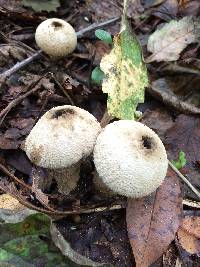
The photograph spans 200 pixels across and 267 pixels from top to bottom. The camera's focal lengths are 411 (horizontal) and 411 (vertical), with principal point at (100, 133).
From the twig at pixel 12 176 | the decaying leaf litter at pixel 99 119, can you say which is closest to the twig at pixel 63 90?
the decaying leaf litter at pixel 99 119

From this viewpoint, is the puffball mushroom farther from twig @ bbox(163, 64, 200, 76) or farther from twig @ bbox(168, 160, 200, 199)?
twig @ bbox(163, 64, 200, 76)

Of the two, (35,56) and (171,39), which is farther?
(171,39)

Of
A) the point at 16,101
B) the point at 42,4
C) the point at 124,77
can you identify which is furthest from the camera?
the point at 42,4

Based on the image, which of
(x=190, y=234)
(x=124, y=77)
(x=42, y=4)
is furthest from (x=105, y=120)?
(x=42, y=4)

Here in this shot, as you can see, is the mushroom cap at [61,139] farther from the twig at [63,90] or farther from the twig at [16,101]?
the twig at [63,90]

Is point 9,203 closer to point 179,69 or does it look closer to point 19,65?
point 19,65
